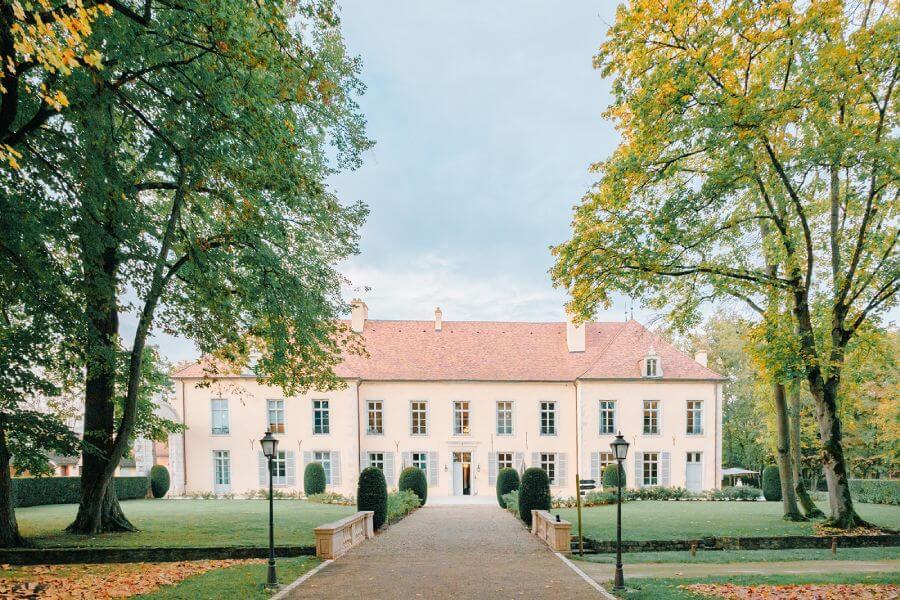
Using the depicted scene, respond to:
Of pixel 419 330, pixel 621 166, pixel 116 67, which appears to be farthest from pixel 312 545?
pixel 419 330

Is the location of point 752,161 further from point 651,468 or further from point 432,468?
point 432,468

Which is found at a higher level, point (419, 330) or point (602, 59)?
point (602, 59)

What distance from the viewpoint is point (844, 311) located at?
1359 cm

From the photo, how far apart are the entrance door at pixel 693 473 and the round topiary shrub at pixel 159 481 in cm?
2397

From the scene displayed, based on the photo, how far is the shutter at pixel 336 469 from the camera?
2728 cm

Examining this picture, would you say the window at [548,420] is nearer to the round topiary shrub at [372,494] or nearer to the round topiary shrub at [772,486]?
the round topiary shrub at [772,486]

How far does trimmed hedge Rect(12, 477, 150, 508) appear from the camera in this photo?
22.8 meters

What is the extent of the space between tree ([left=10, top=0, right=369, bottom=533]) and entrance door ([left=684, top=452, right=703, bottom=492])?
65.1ft

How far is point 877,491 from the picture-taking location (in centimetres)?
2548

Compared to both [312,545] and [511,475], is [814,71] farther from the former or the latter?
[511,475]

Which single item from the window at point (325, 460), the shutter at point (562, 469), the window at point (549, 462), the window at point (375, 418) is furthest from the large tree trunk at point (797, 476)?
the window at point (325, 460)

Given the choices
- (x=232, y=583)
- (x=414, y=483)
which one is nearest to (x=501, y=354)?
(x=414, y=483)

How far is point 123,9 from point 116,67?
5.96ft

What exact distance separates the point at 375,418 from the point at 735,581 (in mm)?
20929
